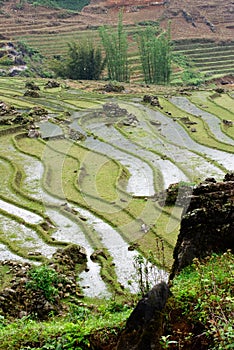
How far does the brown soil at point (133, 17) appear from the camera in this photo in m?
68.2

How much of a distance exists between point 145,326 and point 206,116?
1092 inches

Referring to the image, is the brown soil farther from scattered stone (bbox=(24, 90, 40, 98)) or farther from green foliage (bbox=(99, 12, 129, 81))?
scattered stone (bbox=(24, 90, 40, 98))

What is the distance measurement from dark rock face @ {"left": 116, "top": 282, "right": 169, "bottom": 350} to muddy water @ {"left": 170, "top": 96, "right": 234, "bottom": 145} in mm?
21123

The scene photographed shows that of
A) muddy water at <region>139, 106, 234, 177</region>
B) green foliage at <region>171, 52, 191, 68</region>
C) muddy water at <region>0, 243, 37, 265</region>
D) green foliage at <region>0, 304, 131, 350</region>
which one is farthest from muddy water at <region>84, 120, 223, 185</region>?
green foliage at <region>171, 52, 191, 68</region>

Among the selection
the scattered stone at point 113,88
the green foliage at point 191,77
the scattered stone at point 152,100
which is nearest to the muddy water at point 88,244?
the scattered stone at point 152,100

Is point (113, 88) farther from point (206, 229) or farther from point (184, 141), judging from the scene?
point (206, 229)

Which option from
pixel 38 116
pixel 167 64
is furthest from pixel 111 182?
pixel 167 64

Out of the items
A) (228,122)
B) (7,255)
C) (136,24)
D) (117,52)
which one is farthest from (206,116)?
(136,24)

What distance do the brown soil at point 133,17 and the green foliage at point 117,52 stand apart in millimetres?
18986

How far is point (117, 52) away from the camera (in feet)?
159

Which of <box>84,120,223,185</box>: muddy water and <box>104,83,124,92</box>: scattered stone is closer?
<box>84,120,223,185</box>: muddy water

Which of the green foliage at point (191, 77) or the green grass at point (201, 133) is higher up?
the green grass at point (201, 133)

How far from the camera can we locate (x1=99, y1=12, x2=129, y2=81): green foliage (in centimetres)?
4788

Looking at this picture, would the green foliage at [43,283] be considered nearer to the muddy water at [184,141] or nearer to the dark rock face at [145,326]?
the dark rock face at [145,326]
